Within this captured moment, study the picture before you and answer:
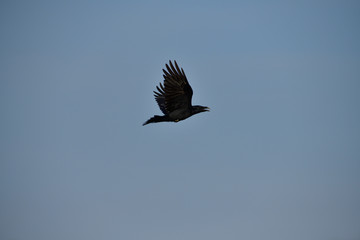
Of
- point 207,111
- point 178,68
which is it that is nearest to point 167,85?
point 178,68

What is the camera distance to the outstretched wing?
24.1 m

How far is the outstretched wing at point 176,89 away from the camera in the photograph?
79.1ft

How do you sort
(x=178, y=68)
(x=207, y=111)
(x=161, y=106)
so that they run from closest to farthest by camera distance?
(x=178, y=68)
(x=207, y=111)
(x=161, y=106)

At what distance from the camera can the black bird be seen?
24.1 meters

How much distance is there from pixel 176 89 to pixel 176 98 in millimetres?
523

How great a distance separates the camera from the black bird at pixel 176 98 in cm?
2414

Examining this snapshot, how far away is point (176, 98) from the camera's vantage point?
2488 centimetres

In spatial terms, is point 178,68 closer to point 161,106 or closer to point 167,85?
point 167,85

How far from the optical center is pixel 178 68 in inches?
946

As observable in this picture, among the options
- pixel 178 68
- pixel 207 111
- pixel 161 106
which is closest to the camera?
pixel 178 68

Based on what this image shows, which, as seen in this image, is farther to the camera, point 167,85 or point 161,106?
point 161,106

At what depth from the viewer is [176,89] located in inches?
966

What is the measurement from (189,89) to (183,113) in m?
1.49

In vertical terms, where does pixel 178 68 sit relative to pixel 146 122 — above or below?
above
